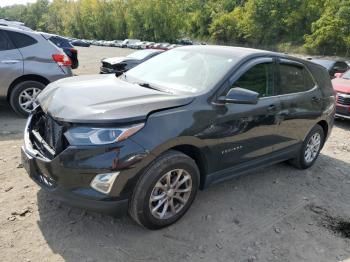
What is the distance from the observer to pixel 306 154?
5.47 meters

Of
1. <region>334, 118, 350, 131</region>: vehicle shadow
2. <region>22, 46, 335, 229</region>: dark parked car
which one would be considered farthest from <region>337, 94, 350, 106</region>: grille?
<region>22, 46, 335, 229</region>: dark parked car

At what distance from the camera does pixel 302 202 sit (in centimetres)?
455

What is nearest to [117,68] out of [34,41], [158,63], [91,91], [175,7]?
[34,41]

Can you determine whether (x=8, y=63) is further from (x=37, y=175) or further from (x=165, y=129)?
(x=165, y=129)

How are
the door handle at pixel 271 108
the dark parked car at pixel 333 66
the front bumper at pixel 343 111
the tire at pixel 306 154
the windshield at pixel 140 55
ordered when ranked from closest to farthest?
1. the door handle at pixel 271 108
2. the tire at pixel 306 154
3. the front bumper at pixel 343 111
4. the windshield at pixel 140 55
5. the dark parked car at pixel 333 66

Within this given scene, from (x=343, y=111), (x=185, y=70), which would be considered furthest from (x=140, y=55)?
(x=185, y=70)

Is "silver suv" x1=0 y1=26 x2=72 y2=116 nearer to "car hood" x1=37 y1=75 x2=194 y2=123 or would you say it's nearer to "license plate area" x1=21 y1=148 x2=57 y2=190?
"car hood" x1=37 y1=75 x2=194 y2=123

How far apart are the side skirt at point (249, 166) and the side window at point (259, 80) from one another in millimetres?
793

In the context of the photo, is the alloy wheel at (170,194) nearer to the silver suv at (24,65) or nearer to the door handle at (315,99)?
the door handle at (315,99)

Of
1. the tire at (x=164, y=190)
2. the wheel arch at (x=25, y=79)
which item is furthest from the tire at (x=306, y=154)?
the wheel arch at (x=25, y=79)

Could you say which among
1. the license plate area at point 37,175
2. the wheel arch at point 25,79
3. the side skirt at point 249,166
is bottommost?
the side skirt at point 249,166

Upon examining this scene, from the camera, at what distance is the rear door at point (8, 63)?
6.48m

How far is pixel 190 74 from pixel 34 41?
13.1 ft

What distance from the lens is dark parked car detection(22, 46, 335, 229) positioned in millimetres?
3096
